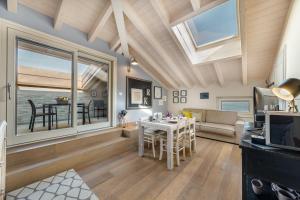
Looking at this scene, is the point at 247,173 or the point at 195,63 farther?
the point at 195,63

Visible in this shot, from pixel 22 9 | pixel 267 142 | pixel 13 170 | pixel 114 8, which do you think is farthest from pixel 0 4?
pixel 267 142

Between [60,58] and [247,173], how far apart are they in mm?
3887

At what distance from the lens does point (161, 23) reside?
2.72m

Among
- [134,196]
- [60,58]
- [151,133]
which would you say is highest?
[60,58]

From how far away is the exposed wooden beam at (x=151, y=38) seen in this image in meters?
2.52

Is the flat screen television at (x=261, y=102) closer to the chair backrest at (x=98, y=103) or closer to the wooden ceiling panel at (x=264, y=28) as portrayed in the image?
the wooden ceiling panel at (x=264, y=28)

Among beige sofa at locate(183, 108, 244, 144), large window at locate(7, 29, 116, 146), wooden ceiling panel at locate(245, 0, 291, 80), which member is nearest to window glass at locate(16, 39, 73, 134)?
large window at locate(7, 29, 116, 146)

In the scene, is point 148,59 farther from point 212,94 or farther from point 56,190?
point 56,190

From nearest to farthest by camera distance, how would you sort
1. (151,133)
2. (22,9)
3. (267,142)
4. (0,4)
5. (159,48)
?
(267,142) → (0,4) → (22,9) → (151,133) → (159,48)

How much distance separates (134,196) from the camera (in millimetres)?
1686

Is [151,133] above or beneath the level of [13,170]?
above

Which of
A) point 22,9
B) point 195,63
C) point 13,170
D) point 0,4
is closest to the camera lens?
point 13,170

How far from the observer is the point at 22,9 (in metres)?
2.21

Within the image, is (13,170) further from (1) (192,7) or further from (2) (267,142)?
(1) (192,7)
